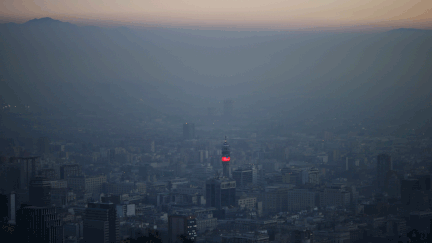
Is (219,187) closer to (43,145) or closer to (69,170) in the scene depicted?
Answer: (69,170)

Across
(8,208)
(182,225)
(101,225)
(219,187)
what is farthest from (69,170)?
(182,225)

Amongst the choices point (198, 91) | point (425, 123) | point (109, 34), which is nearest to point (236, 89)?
point (198, 91)

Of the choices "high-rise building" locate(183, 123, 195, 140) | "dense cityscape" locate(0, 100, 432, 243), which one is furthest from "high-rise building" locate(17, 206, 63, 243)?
"high-rise building" locate(183, 123, 195, 140)

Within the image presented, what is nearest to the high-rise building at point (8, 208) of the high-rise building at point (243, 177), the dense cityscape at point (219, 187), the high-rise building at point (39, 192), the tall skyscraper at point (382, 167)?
the dense cityscape at point (219, 187)

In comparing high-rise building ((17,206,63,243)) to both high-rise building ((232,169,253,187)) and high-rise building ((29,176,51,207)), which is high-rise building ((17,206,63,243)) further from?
high-rise building ((232,169,253,187))

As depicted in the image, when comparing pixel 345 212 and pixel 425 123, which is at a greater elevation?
pixel 425 123

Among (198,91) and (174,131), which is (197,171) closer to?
(174,131)
